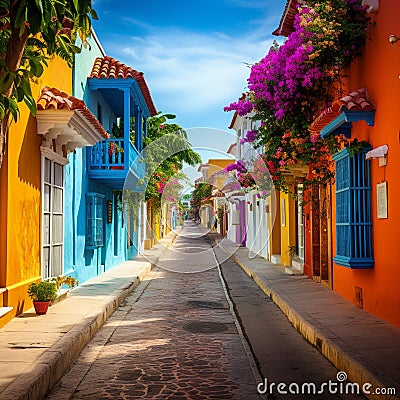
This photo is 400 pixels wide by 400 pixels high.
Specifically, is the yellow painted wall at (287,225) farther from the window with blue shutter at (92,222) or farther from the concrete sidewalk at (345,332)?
the window with blue shutter at (92,222)

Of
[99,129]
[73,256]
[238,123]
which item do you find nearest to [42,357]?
[99,129]

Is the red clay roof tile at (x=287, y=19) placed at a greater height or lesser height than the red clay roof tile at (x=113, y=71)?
greater

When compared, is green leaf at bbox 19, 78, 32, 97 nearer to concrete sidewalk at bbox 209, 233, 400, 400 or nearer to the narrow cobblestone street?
the narrow cobblestone street

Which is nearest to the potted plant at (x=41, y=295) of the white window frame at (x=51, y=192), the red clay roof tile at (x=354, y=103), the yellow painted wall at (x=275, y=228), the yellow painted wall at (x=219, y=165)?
the white window frame at (x=51, y=192)

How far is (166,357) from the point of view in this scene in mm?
7055

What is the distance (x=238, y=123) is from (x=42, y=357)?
29.7 meters

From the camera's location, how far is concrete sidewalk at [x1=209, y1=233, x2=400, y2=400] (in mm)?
A: 5449

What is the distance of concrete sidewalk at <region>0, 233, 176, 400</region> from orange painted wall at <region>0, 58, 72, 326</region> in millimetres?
563

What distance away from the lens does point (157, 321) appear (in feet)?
31.8

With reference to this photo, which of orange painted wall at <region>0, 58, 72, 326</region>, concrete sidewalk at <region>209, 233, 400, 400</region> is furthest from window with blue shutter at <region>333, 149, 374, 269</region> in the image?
orange painted wall at <region>0, 58, 72, 326</region>

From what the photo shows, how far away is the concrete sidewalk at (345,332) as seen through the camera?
545cm

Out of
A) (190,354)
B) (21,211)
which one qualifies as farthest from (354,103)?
(21,211)

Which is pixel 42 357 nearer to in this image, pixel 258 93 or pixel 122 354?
pixel 122 354

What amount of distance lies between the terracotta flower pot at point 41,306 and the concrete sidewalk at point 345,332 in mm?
4011
